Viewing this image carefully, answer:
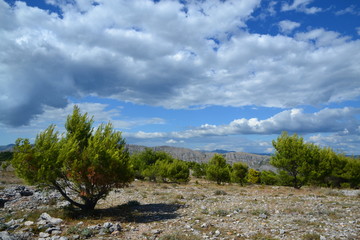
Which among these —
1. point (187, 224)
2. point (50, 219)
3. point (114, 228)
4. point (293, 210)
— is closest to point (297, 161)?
point (293, 210)

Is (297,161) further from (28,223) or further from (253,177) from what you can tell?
(253,177)

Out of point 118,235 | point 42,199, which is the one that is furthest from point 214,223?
point 42,199

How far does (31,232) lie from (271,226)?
1313cm

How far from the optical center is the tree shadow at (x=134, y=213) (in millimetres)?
15789

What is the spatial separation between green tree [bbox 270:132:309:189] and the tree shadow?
20834 millimetres

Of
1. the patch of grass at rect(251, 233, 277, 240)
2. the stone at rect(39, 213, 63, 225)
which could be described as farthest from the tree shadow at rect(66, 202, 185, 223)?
the patch of grass at rect(251, 233, 277, 240)

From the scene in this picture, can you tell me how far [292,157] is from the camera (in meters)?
33.8

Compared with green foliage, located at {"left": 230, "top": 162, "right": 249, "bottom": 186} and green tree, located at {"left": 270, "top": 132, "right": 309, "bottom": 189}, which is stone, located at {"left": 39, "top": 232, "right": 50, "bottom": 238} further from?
green foliage, located at {"left": 230, "top": 162, "right": 249, "bottom": 186}

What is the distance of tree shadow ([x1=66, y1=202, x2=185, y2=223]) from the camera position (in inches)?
622

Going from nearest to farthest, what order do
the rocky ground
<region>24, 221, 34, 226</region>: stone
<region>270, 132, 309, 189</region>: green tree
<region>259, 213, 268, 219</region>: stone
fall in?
1. the rocky ground
2. <region>24, 221, 34, 226</region>: stone
3. <region>259, 213, 268, 219</region>: stone
4. <region>270, 132, 309, 189</region>: green tree

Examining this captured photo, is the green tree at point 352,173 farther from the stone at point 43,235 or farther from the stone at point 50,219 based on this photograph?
the stone at point 43,235

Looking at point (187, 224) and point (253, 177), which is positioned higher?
point (187, 224)

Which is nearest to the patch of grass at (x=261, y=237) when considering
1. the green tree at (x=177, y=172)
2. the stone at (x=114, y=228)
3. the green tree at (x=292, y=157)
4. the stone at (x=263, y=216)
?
the stone at (x=263, y=216)

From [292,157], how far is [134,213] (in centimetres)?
2577
